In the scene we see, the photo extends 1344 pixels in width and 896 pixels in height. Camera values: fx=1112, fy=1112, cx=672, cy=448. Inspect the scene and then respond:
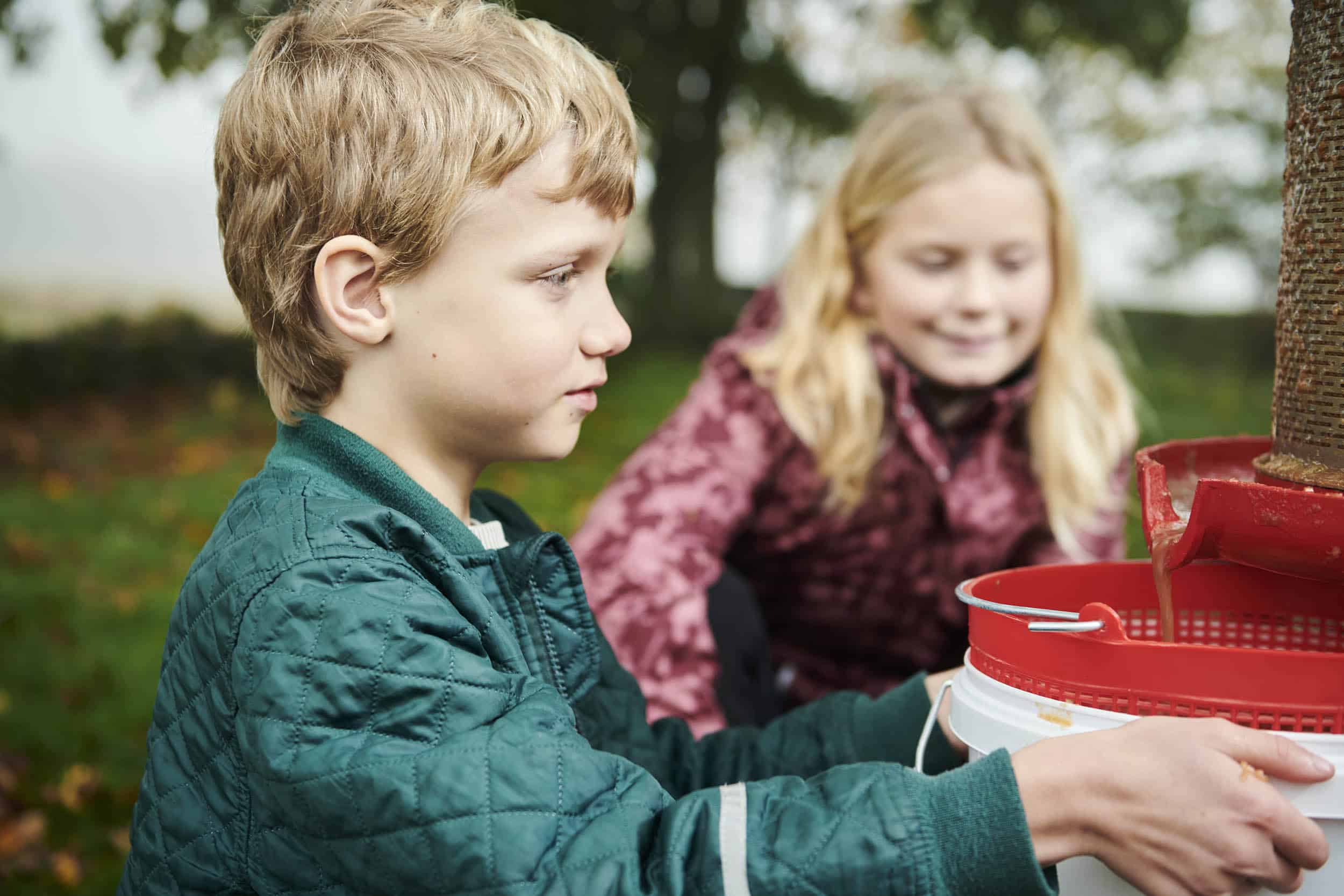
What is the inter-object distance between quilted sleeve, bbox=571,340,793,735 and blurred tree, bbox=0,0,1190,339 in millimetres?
1996

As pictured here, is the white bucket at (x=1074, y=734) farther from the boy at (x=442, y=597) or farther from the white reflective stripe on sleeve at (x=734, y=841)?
the white reflective stripe on sleeve at (x=734, y=841)

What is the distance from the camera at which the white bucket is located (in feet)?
3.43

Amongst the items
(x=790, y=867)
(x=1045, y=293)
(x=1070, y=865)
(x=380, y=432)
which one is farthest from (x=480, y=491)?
(x=1045, y=293)

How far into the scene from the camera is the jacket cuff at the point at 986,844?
1062 mm

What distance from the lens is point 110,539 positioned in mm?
4805

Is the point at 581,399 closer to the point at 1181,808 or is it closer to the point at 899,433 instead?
the point at 1181,808

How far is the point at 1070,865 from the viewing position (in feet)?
3.82

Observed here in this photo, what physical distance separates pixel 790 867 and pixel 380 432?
2.53 feet

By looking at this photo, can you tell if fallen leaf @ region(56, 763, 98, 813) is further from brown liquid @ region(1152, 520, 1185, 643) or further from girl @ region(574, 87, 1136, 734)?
brown liquid @ region(1152, 520, 1185, 643)

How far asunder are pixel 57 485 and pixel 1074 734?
227 inches

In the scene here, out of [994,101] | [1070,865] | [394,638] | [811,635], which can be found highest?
[994,101]

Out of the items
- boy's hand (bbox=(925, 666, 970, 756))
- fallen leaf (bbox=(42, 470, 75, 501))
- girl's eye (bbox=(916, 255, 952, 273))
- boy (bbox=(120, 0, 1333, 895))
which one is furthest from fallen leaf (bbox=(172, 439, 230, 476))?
→ boy's hand (bbox=(925, 666, 970, 756))

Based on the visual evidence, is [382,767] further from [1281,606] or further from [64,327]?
[64,327]

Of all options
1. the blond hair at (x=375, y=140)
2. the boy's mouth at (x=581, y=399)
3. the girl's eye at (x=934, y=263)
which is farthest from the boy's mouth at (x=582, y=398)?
the girl's eye at (x=934, y=263)
